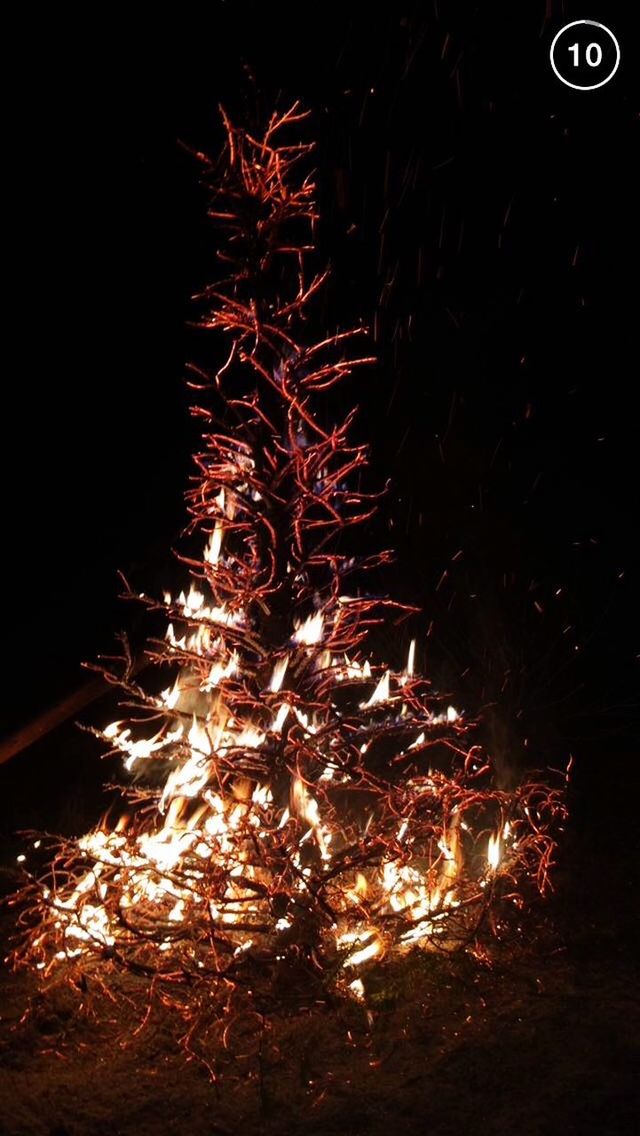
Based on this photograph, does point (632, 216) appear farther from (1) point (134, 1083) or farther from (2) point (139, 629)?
(1) point (134, 1083)

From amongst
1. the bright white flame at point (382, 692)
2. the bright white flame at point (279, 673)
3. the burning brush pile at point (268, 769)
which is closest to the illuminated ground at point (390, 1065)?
the burning brush pile at point (268, 769)

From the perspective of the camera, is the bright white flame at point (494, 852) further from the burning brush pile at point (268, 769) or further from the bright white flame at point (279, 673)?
the bright white flame at point (279, 673)

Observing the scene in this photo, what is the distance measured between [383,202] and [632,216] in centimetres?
186

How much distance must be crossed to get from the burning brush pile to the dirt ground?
218mm

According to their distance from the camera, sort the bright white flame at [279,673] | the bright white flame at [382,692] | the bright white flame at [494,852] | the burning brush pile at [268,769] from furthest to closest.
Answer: the bright white flame at [494,852]
the bright white flame at [382,692]
the bright white flame at [279,673]
the burning brush pile at [268,769]

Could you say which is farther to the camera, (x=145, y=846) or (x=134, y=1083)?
(x=145, y=846)

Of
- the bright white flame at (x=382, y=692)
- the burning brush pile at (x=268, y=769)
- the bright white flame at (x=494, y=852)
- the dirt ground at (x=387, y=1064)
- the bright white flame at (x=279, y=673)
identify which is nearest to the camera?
the dirt ground at (x=387, y=1064)

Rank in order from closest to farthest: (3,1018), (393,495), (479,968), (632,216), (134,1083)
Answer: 1. (134,1083)
2. (3,1018)
3. (479,968)
4. (632,216)
5. (393,495)

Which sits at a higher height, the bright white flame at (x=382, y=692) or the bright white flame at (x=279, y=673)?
the bright white flame at (x=279, y=673)

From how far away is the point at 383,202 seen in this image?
7.77 m

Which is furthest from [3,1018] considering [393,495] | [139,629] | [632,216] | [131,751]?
[632,216]

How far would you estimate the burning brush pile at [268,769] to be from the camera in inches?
156

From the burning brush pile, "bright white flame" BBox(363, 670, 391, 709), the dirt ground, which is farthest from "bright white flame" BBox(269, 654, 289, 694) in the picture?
the dirt ground

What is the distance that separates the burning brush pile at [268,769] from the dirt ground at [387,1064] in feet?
0.72
